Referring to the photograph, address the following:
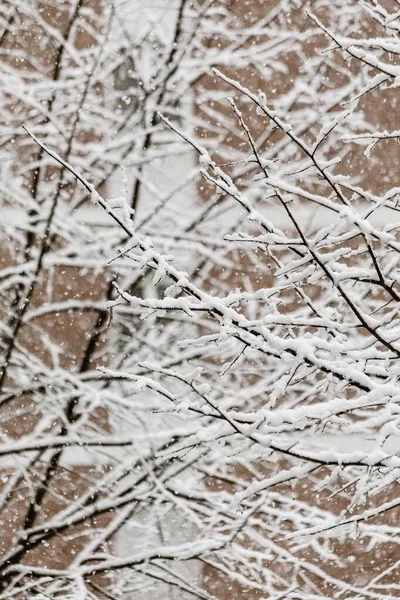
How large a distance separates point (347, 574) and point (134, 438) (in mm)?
1997

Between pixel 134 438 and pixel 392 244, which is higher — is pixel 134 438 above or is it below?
above

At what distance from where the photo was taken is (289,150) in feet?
17.4

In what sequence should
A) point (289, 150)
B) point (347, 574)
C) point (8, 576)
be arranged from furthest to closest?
point (347, 574)
point (289, 150)
point (8, 576)

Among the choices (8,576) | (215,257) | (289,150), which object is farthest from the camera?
(289,150)

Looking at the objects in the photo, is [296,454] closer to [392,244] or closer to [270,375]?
[392,244]

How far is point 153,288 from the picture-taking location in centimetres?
521

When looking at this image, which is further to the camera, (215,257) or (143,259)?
(215,257)

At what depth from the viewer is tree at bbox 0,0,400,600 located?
15.1ft

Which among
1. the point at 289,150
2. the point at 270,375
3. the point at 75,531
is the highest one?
the point at 289,150

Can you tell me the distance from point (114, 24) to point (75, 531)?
2910mm

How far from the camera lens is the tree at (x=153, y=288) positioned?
181 inches

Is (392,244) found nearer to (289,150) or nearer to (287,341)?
(287,341)

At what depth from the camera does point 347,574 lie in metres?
5.75

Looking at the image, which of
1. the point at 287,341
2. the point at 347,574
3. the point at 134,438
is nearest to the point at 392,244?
the point at 287,341
